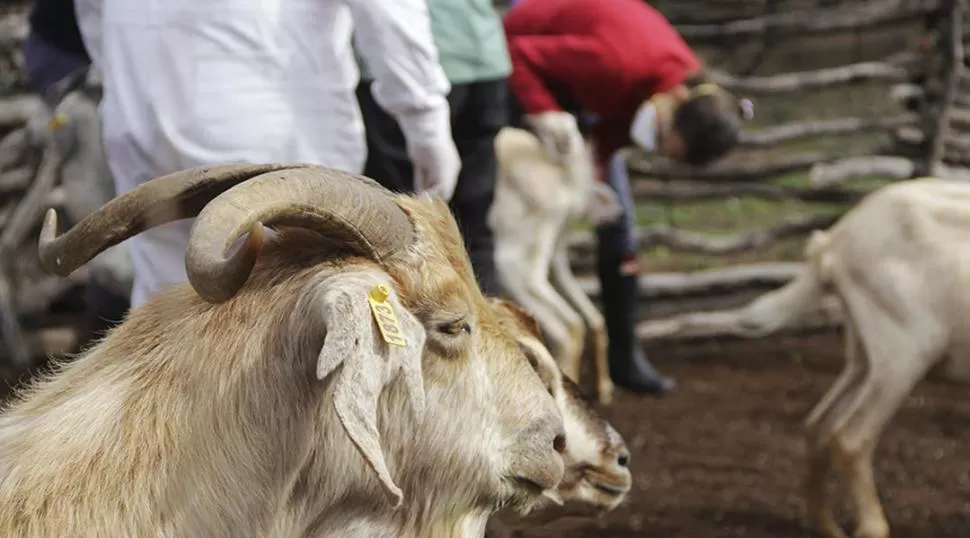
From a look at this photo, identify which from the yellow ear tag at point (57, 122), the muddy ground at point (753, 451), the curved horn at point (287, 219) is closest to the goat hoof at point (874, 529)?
the muddy ground at point (753, 451)

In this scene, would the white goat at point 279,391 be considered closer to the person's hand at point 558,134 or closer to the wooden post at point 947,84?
the person's hand at point 558,134

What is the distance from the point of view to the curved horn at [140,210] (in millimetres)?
Answer: 1994

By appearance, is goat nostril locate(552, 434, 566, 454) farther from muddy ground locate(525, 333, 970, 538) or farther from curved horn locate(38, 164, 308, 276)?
muddy ground locate(525, 333, 970, 538)

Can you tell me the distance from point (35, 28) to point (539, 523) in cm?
195

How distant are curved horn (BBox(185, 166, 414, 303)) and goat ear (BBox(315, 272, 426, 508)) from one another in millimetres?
72

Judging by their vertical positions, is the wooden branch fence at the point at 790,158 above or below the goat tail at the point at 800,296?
below

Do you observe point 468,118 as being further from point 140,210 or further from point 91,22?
point 140,210

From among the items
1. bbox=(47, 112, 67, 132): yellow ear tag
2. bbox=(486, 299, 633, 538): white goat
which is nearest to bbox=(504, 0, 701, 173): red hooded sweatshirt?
bbox=(47, 112, 67, 132): yellow ear tag

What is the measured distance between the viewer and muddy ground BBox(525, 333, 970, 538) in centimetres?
474

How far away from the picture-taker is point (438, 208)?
220 centimetres

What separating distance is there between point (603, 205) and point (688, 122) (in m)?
1.02

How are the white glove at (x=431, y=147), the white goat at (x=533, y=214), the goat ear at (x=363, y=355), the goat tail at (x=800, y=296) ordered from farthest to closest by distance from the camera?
the white goat at (x=533, y=214) → the goat tail at (x=800, y=296) → the white glove at (x=431, y=147) → the goat ear at (x=363, y=355)

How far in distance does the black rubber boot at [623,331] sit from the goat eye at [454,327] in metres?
4.42

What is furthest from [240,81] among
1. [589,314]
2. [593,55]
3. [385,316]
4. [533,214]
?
[589,314]
